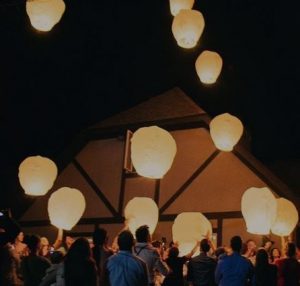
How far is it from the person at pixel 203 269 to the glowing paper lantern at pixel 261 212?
1489 mm

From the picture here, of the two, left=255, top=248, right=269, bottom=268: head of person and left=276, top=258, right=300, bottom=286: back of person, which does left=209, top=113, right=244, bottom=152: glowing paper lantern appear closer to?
left=276, top=258, right=300, bottom=286: back of person

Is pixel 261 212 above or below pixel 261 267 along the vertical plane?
above

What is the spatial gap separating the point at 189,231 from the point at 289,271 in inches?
107

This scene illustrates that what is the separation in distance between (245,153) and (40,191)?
17.0 ft

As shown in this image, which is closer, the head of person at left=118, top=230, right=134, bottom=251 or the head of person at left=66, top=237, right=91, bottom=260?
the head of person at left=66, top=237, right=91, bottom=260

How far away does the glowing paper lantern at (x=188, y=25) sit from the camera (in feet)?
28.8

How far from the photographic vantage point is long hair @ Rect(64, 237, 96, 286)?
4.62 metres

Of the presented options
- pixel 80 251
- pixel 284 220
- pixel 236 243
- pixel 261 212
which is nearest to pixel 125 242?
pixel 80 251

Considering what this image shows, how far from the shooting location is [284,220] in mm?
10367

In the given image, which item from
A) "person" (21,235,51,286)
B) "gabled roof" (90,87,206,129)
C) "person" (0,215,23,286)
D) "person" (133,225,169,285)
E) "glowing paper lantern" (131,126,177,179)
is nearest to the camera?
"person" (0,215,23,286)

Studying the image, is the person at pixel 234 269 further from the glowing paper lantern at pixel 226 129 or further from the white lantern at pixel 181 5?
the white lantern at pixel 181 5

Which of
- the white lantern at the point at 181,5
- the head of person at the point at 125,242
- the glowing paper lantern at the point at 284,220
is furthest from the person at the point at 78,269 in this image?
the glowing paper lantern at the point at 284,220

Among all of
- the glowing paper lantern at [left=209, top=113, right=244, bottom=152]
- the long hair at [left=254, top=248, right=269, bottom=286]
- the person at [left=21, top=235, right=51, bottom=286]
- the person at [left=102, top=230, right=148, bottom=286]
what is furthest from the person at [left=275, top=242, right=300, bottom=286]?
the glowing paper lantern at [left=209, top=113, right=244, bottom=152]

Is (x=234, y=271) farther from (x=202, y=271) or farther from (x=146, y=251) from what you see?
(x=146, y=251)
